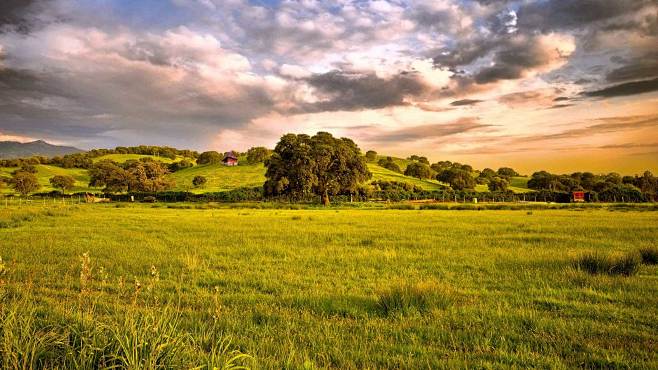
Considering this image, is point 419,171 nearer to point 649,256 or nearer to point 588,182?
point 588,182

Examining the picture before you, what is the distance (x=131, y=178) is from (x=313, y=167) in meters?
53.1

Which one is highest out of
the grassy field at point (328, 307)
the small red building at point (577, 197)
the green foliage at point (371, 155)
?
the green foliage at point (371, 155)

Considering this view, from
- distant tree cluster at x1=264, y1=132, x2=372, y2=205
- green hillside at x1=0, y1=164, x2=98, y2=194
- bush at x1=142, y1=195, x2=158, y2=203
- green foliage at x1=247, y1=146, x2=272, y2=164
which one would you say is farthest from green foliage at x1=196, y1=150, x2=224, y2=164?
distant tree cluster at x1=264, y1=132, x2=372, y2=205

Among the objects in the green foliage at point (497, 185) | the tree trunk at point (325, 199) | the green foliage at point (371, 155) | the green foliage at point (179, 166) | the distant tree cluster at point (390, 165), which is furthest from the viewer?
the green foliage at point (371, 155)

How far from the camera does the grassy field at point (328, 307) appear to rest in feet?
16.1

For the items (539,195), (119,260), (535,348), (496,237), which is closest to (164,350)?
(535,348)

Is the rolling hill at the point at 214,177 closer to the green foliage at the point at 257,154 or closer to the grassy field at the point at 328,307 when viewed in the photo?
the green foliage at the point at 257,154

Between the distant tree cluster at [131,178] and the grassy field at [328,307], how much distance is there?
8162cm

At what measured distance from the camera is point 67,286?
962 cm

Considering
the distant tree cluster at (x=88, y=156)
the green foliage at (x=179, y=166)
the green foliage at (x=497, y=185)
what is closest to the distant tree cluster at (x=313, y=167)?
the green foliage at (x=497, y=185)

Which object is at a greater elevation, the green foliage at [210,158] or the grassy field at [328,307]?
the green foliage at [210,158]

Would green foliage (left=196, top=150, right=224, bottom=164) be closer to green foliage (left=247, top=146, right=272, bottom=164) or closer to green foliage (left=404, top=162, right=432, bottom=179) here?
green foliage (left=247, top=146, right=272, bottom=164)

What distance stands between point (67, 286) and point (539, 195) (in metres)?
106

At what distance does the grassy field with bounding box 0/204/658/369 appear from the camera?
16.1ft
